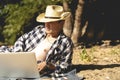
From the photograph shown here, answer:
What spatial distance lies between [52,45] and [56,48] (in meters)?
0.06

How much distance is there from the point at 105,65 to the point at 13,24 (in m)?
2.56

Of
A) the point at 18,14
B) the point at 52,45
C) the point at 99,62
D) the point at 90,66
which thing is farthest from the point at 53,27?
the point at 18,14

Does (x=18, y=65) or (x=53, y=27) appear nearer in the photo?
(x=18, y=65)

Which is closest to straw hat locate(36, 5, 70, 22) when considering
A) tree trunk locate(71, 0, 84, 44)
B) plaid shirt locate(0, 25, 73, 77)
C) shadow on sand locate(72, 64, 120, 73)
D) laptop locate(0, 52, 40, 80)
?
plaid shirt locate(0, 25, 73, 77)

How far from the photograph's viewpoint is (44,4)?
937 cm

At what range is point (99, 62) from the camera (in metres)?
8.09

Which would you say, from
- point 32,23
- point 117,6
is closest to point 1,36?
point 32,23

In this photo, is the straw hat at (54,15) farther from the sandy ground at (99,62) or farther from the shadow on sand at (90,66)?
the shadow on sand at (90,66)

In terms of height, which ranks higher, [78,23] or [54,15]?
[54,15]

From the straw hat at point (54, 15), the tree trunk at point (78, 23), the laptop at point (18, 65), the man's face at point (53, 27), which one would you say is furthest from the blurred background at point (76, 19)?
the laptop at point (18, 65)

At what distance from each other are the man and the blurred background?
10.4ft

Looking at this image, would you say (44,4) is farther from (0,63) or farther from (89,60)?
(0,63)

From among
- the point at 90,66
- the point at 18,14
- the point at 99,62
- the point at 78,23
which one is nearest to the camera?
the point at 90,66

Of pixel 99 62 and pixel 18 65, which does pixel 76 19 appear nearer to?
pixel 99 62
